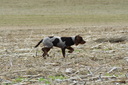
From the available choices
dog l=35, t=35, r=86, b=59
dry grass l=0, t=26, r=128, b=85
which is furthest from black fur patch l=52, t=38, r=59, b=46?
dry grass l=0, t=26, r=128, b=85

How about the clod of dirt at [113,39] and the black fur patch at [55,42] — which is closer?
the black fur patch at [55,42]

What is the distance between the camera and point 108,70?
10555 millimetres

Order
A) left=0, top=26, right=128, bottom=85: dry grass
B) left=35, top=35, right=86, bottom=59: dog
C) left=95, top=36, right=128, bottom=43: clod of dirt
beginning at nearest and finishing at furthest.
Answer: left=0, top=26, right=128, bottom=85: dry grass, left=35, top=35, right=86, bottom=59: dog, left=95, top=36, right=128, bottom=43: clod of dirt

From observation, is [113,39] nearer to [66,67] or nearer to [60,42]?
[60,42]

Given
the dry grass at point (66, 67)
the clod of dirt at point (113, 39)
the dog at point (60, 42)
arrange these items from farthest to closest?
the clod of dirt at point (113, 39) < the dog at point (60, 42) < the dry grass at point (66, 67)

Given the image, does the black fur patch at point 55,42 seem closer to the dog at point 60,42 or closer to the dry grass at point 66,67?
the dog at point 60,42

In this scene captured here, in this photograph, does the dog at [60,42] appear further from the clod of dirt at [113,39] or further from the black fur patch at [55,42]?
the clod of dirt at [113,39]

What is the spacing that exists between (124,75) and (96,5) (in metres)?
50.5

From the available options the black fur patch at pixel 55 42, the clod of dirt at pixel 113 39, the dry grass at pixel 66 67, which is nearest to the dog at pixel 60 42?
the black fur patch at pixel 55 42

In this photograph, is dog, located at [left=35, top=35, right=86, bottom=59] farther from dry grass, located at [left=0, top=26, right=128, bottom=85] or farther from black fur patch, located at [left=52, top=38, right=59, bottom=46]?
dry grass, located at [left=0, top=26, right=128, bottom=85]

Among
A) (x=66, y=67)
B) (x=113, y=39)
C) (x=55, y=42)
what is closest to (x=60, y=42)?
(x=55, y=42)

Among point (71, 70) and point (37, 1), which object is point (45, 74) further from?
point (37, 1)

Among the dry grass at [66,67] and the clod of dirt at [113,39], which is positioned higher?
the dry grass at [66,67]

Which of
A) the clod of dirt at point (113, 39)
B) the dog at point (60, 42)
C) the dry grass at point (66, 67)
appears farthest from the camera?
the clod of dirt at point (113, 39)
